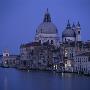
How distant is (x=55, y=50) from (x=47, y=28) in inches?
319

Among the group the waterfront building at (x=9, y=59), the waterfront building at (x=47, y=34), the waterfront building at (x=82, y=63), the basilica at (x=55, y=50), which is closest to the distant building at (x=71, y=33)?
the basilica at (x=55, y=50)

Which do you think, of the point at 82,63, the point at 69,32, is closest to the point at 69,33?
the point at 69,32

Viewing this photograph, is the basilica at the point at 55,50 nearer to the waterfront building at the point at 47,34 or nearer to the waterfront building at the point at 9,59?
the waterfront building at the point at 47,34

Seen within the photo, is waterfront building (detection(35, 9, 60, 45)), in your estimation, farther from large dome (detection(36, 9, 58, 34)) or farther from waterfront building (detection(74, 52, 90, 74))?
waterfront building (detection(74, 52, 90, 74))

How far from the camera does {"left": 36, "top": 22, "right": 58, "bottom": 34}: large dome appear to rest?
6079cm

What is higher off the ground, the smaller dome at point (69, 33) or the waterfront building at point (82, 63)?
the smaller dome at point (69, 33)

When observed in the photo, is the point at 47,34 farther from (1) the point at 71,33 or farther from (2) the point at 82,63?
→ (2) the point at 82,63

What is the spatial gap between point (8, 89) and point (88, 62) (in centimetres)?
1667

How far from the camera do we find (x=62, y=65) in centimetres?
4753

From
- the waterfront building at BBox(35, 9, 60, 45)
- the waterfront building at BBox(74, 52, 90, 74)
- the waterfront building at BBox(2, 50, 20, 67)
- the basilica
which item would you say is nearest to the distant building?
the basilica

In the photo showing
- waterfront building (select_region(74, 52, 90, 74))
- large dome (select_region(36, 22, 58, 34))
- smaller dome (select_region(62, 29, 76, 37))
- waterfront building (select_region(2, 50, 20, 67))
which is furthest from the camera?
waterfront building (select_region(2, 50, 20, 67))

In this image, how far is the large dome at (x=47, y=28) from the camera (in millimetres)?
60794

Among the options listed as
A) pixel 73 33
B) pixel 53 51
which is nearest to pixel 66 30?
pixel 73 33

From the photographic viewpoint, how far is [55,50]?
53.0m
